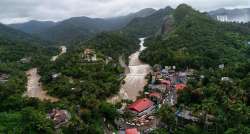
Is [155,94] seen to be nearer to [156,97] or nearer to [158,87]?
[156,97]

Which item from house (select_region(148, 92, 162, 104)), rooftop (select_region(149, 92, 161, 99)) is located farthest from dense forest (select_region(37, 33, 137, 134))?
house (select_region(148, 92, 162, 104))

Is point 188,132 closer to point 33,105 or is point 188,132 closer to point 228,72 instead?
point 228,72

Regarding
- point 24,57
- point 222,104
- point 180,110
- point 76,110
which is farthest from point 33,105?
point 24,57

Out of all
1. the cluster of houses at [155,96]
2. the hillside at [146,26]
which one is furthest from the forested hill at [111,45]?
the hillside at [146,26]

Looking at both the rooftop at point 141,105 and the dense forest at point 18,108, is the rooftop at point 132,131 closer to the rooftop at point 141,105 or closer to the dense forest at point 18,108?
the rooftop at point 141,105

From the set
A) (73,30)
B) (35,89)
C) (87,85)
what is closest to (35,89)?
(35,89)
